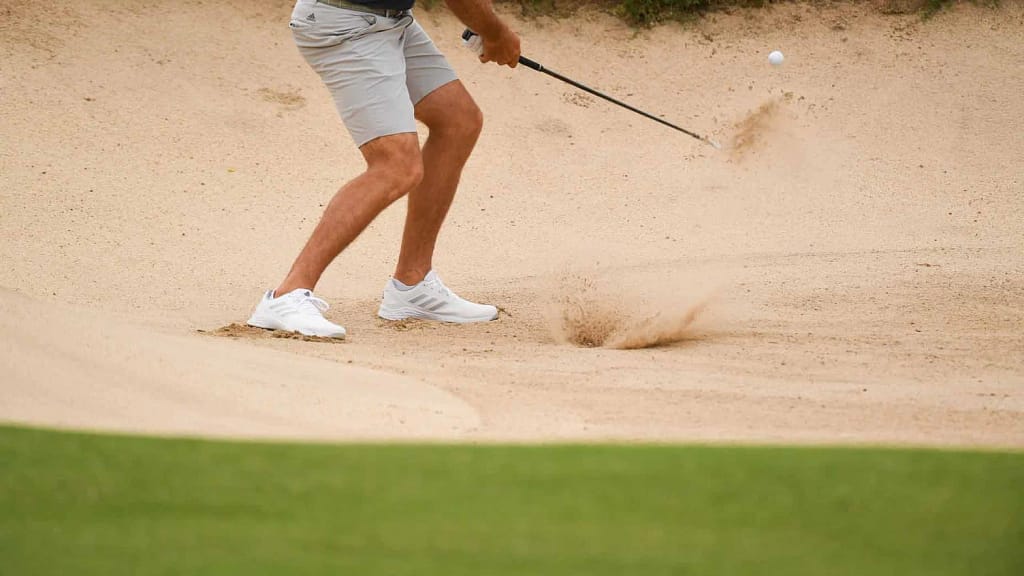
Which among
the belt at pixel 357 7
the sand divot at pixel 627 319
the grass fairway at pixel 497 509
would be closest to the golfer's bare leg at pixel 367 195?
the belt at pixel 357 7

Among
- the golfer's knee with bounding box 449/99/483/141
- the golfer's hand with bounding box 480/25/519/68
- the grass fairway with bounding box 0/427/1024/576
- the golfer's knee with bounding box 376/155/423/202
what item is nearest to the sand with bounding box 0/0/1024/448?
the grass fairway with bounding box 0/427/1024/576

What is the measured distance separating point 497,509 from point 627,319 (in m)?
2.61

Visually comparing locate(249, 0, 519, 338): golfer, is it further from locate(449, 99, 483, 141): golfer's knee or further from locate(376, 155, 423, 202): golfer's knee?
locate(449, 99, 483, 141): golfer's knee

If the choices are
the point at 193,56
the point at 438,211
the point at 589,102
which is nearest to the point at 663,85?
the point at 589,102

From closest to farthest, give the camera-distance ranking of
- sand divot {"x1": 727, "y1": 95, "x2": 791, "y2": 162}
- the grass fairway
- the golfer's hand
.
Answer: the grass fairway → the golfer's hand → sand divot {"x1": 727, "y1": 95, "x2": 791, "y2": 162}

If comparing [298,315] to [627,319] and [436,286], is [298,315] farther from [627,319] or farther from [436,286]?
[627,319]

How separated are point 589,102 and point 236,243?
3313mm

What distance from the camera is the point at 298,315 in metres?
4.76

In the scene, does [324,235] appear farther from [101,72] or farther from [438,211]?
[101,72]

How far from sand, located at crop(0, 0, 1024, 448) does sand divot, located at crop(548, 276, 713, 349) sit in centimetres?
2

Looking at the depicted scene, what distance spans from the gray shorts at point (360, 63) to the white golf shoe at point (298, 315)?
0.59 metres

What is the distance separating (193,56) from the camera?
31.9 ft

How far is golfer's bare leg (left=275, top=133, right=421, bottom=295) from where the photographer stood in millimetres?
4746

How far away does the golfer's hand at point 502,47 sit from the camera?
495cm
